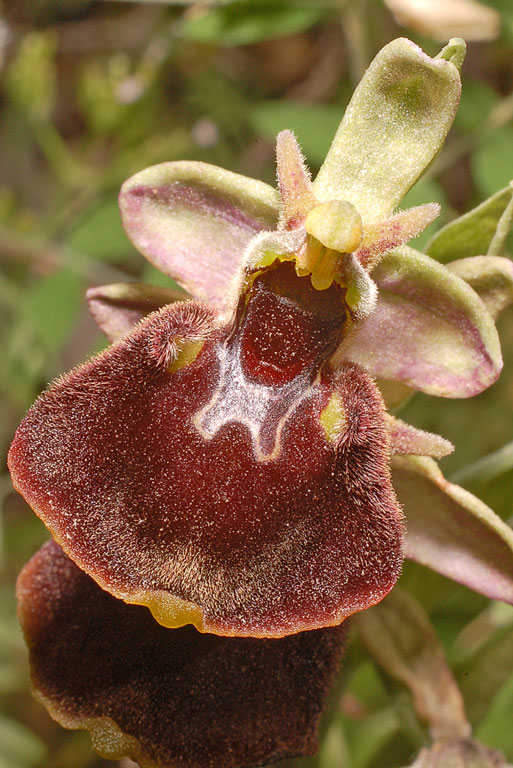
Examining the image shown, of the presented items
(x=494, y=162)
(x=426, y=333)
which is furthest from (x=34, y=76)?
(x=426, y=333)

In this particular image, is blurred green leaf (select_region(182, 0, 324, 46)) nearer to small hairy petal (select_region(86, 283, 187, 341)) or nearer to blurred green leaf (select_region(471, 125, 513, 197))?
blurred green leaf (select_region(471, 125, 513, 197))

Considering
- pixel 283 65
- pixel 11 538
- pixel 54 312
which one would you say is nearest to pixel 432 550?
pixel 54 312

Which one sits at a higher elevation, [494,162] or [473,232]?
[473,232]

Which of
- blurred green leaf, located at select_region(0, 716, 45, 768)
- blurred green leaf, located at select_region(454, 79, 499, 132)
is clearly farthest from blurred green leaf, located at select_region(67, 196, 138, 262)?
blurred green leaf, located at select_region(0, 716, 45, 768)

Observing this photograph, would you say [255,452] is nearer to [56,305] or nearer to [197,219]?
[197,219]

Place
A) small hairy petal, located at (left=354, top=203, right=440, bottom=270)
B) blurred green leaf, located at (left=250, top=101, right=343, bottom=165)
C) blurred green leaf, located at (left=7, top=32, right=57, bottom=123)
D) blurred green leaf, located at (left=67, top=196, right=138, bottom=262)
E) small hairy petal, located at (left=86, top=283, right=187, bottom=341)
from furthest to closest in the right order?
blurred green leaf, located at (left=7, top=32, right=57, bottom=123)
blurred green leaf, located at (left=67, top=196, right=138, bottom=262)
blurred green leaf, located at (left=250, top=101, right=343, bottom=165)
small hairy petal, located at (left=86, top=283, right=187, bottom=341)
small hairy petal, located at (left=354, top=203, right=440, bottom=270)

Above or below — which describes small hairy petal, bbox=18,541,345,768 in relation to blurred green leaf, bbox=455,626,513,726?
above
